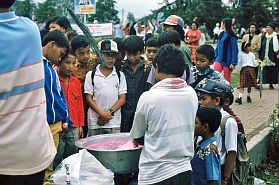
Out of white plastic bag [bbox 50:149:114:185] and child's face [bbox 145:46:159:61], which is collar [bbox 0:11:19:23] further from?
child's face [bbox 145:46:159:61]

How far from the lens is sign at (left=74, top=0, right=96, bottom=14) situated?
47.2 ft

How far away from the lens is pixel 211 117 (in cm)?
373

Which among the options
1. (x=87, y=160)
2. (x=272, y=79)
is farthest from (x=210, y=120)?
(x=272, y=79)

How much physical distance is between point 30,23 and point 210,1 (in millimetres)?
48902

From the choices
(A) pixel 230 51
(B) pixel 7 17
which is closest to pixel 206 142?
(B) pixel 7 17

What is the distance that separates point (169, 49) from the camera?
11.3 ft

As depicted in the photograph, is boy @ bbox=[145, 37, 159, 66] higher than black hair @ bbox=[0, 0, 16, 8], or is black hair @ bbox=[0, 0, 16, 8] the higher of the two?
black hair @ bbox=[0, 0, 16, 8]

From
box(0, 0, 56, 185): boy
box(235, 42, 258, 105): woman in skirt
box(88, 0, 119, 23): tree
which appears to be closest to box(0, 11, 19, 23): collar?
box(0, 0, 56, 185): boy

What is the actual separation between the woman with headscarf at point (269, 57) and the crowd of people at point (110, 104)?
7290 millimetres

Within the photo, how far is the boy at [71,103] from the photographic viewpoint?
4320mm

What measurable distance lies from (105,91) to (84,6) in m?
10.2

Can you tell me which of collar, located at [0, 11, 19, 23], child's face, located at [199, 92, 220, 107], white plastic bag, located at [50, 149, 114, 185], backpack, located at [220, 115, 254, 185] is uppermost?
collar, located at [0, 11, 19, 23]

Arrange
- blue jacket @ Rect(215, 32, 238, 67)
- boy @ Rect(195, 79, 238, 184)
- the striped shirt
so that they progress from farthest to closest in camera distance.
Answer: blue jacket @ Rect(215, 32, 238, 67)
boy @ Rect(195, 79, 238, 184)
the striped shirt

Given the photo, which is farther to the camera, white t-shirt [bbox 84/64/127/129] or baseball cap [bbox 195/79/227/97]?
white t-shirt [bbox 84/64/127/129]
